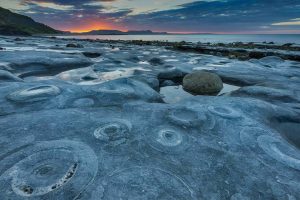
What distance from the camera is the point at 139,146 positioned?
369 cm

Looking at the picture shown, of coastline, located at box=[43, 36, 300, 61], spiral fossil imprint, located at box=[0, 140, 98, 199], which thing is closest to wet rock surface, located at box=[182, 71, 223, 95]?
spiral fossil imprint, located at box=[0, 140, 98, 199]

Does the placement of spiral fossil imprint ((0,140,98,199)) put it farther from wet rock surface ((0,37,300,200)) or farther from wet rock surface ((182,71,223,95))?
wet rock surface ((182,71,223,95))

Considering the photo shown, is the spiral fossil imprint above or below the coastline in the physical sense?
above

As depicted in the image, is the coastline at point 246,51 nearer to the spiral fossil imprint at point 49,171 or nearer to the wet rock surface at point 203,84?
the wet rock surface at point 203,84

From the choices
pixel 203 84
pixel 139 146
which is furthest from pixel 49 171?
pixel 203 84

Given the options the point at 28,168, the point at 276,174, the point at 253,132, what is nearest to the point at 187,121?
the point at 253,132

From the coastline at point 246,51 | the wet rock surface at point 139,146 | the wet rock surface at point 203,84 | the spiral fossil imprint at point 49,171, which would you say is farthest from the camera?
the coastline at point 246,51

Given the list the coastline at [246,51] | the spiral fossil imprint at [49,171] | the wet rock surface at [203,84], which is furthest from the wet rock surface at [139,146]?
the coastline at [246,51]

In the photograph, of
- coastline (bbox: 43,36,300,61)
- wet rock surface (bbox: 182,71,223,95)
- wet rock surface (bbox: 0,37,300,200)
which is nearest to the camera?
wet rock surface (bbox: 0,37,300,200)

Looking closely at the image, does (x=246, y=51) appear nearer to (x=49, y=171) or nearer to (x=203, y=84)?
(x=203, y=84)

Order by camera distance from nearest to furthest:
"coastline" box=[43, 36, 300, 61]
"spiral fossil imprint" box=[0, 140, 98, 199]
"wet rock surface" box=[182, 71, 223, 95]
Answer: "spiral fossil imprint" box=[0, 140, 98, 199] < "wet rock surface" box=[182, 71, 223, 95] < "coastline" box=[43, 36, 300, 61]

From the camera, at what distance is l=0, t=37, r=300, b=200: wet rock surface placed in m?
2.77

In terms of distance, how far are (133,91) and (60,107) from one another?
2254 millimetres

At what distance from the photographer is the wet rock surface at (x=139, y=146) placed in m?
2.77
